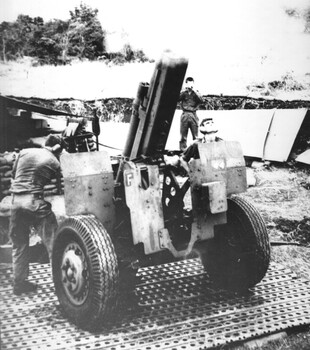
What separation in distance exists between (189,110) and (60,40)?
79.0 inches

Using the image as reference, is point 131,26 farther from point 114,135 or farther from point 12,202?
point 12,202

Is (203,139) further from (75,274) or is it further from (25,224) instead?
(25,224)

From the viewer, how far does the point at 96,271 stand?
3.46 metres

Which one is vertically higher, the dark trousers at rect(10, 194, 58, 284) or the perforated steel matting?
the dark trousers at rect(10, 194, 58, 284)

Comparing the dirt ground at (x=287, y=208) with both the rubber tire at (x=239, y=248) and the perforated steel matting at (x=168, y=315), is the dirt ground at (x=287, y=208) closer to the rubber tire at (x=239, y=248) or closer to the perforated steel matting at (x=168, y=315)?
the perforated steel matting at (x=168, y=315)

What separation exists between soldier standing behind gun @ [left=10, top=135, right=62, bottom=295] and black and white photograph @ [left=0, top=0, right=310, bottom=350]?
0.01 metres

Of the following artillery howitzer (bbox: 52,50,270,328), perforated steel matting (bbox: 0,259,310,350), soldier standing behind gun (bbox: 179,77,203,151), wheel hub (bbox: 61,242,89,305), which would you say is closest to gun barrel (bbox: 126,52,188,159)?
artillery howitzer (bbox: 52,50,270,328)

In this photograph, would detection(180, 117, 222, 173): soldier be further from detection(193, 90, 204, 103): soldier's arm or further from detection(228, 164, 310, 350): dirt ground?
detection(193, 90, 204, 103): soldier's arm

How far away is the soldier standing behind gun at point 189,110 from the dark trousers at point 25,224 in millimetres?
1686

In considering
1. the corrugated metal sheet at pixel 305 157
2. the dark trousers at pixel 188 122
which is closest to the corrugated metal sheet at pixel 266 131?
the corrugated metal sheet at pixel 305 157

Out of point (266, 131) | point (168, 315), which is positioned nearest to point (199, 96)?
point (266, 131)

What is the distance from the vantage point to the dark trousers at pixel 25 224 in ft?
13.3

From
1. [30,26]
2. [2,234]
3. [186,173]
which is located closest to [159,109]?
[186,173]

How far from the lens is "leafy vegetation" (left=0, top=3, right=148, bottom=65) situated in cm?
343
